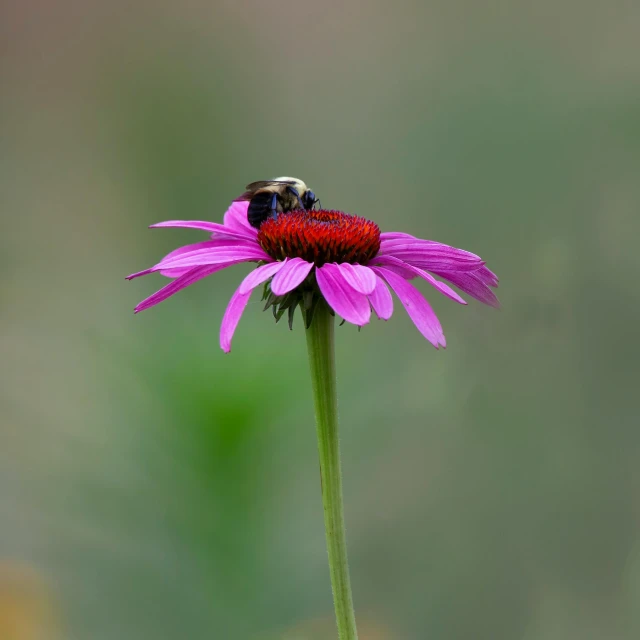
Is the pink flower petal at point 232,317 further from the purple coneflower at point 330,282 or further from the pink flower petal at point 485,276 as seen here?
the pink flower petal at point 485,276

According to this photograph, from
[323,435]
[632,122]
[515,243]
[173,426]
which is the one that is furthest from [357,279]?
[632,122]

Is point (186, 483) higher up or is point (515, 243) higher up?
point (515, 243)

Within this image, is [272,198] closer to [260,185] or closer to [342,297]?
[260,185]

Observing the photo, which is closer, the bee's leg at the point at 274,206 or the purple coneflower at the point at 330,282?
the purple coneflower at the point at 330,282

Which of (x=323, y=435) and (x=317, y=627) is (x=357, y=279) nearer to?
(x=323, y=435)

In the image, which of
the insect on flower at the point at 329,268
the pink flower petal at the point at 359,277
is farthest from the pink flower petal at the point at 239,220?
the pink flower petal at the point at 359,277

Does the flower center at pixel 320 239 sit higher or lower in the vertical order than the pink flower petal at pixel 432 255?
higher

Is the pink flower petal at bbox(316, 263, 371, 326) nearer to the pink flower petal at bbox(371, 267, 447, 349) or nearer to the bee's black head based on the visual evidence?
the pink flower petal at bbox(371, 267, 447, 349)
